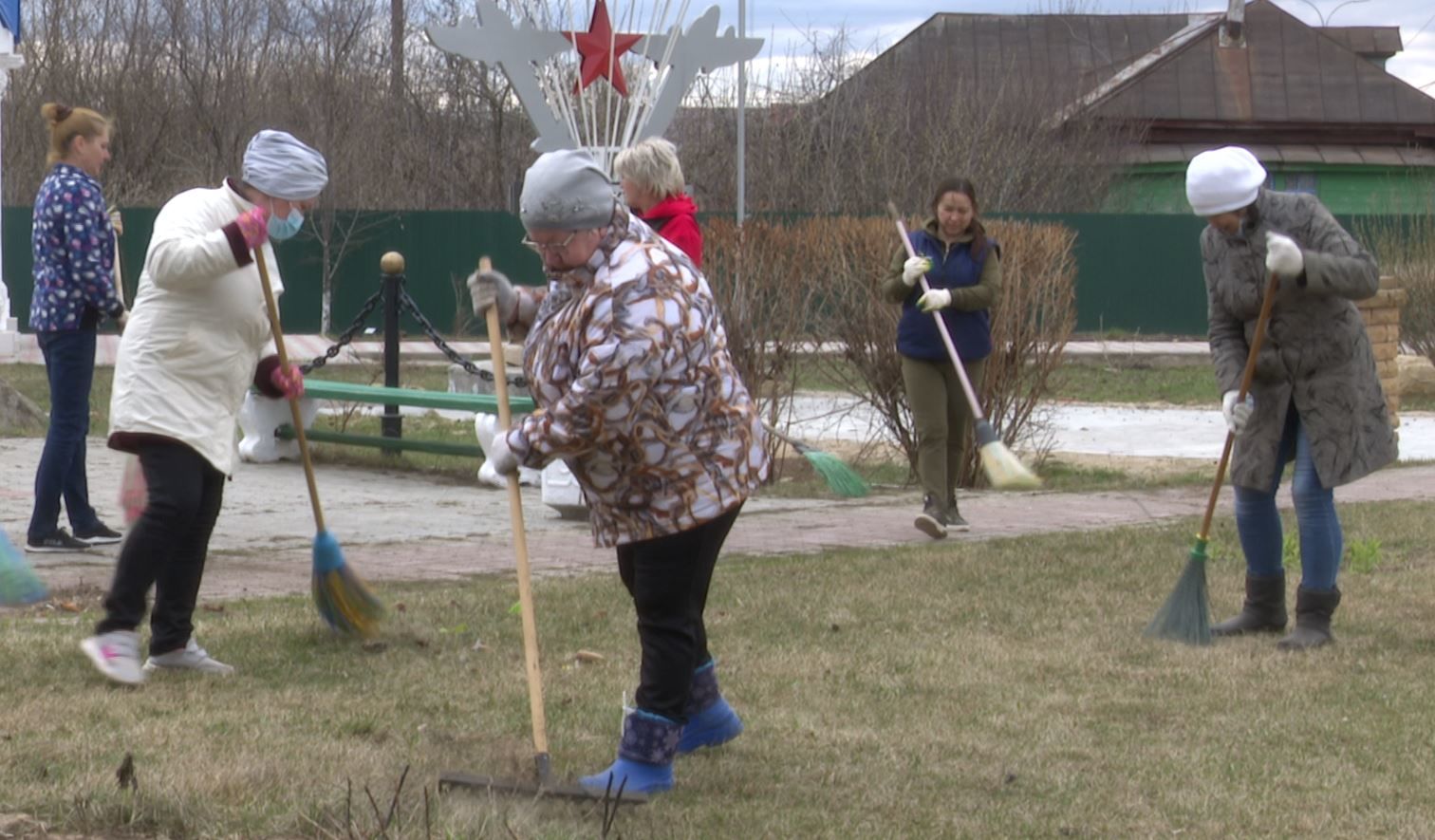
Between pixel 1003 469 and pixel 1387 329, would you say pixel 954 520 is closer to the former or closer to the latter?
pixel 1003 469

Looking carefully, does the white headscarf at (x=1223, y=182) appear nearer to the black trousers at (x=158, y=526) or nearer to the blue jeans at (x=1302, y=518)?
the blue jeans at (x=1302, y=518)

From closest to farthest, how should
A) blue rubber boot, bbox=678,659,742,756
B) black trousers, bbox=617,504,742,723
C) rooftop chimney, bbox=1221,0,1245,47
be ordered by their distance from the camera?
black trousers, bbox=617,504,742,723, blue rubber boot, bbox=678,659,742,756, rooftop chimney, bbox=1221,0,1245,47

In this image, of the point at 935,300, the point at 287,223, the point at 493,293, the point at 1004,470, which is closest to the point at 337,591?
the point at 287,223

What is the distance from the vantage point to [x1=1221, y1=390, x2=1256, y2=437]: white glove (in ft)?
20.9

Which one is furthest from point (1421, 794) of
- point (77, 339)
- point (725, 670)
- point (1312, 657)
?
point (77, 339)

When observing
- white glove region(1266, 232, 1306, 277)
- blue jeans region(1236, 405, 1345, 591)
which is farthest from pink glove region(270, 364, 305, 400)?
blue jeans region(1236, 405, 1345, 591)

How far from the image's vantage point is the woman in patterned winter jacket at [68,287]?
312 inches

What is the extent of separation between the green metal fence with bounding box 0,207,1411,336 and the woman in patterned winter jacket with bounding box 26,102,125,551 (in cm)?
2083

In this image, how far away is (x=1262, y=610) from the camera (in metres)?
6.76

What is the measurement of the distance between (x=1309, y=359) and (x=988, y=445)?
7.76 feet

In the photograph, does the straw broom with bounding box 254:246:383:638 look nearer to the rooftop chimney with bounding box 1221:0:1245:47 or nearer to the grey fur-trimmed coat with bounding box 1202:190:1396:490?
the grey fur-trimmed coat with bounding box 1202:190:1396:490

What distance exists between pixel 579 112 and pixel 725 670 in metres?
10.3

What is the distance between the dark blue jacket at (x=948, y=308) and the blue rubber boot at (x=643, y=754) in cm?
495

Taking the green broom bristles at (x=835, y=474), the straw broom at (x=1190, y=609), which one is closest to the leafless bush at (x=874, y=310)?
the green broom bristles at (x=835, y=474)
